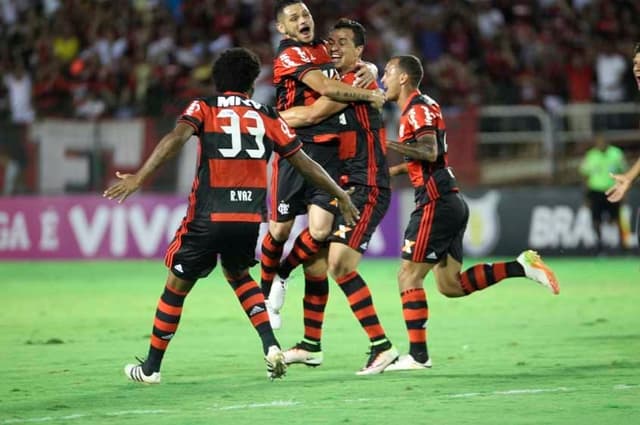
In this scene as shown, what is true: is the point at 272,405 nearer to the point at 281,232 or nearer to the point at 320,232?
the point at 320,232

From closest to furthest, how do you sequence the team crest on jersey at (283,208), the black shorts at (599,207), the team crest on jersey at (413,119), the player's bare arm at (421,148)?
the player's bare arm at (421,148)
the team crest on jersey at (413,119)
the team crest on jersey at (283,208)
the black shorts at (599,207)

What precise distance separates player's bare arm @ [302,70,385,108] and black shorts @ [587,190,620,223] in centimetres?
1400

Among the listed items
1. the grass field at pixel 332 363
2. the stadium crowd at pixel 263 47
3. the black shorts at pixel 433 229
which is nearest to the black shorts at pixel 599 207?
the stadium crowd at pixel 263 47

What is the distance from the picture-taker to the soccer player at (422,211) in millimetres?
10047

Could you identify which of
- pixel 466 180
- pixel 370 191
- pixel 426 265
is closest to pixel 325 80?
pixel 370 191

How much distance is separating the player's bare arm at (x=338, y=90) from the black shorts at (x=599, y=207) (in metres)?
14.0

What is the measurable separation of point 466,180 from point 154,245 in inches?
225

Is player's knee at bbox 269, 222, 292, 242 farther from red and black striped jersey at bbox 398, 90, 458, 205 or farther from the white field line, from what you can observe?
the white field line

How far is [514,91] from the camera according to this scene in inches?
948

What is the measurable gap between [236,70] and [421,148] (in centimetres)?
158

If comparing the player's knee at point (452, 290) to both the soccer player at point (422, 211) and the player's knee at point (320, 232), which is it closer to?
the soccer player at point (422, 211)

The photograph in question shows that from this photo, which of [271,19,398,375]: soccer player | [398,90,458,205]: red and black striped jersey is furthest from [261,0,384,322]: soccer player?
[398,90,458,205]: red and black striped jersey

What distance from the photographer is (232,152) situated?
901 cm

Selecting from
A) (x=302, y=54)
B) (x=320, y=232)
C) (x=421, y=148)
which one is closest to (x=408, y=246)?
(x=320, y=232)
